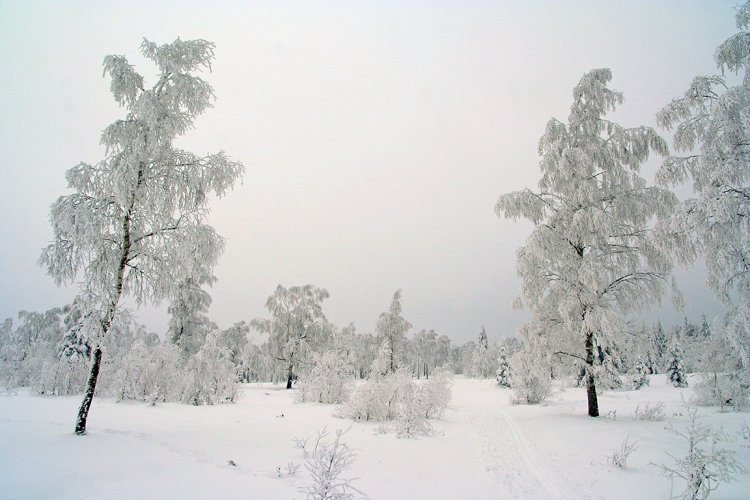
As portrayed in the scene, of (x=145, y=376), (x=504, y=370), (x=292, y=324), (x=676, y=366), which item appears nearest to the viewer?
(x=145, y=376)

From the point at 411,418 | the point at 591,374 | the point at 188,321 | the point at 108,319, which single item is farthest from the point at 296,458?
the point at 188,321

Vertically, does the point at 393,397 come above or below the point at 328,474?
below

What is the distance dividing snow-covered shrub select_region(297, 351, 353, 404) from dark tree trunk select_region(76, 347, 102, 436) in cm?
1198

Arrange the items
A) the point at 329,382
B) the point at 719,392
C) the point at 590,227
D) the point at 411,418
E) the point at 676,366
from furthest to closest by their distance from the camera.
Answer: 1. the point at 676,366
2. the point at 329,382
3. the point at 719,392
4. the point at 590,227
5. the point at 411,418

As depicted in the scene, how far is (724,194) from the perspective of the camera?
8.05 m

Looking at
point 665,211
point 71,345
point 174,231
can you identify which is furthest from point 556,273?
point 71,345

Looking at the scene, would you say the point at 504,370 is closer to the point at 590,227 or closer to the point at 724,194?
the point at 590,227

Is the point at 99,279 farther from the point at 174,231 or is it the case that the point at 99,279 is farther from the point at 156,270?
the point at 174,231

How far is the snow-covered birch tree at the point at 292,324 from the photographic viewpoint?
103 feet

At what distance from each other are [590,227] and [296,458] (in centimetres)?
1137

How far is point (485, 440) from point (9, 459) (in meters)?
10.8

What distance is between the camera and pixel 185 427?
1048cm

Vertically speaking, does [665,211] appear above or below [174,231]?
above

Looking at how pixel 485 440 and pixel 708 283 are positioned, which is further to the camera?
pixel 485 440
